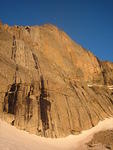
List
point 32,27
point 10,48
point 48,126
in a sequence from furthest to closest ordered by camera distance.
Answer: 1. point 32,27
2. point 10,48
3. point 48,126

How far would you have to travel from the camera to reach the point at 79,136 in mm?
23406

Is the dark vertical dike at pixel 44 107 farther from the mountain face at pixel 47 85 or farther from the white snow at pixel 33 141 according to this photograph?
the white snow at pixel 33 141

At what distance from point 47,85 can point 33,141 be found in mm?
7919

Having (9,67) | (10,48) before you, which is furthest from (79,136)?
(10,48)

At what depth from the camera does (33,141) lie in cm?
1858

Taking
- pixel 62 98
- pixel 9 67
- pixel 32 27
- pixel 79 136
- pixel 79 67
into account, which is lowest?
pixel 79 136

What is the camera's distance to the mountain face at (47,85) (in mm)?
21641

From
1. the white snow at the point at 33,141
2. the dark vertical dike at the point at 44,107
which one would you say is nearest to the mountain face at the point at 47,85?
the dark vertical dike at the point at 44,107

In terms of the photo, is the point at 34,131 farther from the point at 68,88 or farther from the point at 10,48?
the point at 10,48

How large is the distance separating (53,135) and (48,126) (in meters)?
1.01

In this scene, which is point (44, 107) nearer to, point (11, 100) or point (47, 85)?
point (47, 85)

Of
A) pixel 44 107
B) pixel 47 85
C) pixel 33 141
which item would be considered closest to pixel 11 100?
pixel 44 107

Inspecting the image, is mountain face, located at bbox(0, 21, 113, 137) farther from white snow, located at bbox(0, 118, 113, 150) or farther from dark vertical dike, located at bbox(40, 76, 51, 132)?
white snow, located at bbox(0, 118, 113, 150)

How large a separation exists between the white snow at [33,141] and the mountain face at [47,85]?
71 centimetres
